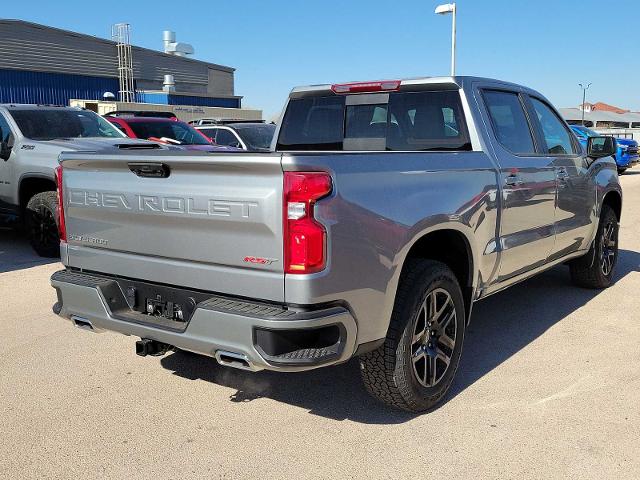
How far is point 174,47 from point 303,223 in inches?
1855

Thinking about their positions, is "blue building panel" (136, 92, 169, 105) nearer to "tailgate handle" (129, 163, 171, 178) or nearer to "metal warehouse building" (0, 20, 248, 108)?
"metal warehouse building" (0, 20, 248, 108)

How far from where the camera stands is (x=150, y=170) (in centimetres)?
327

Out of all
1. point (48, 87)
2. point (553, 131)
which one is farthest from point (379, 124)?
point (48, 87)

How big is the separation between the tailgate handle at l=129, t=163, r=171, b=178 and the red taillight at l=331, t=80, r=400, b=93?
1.99m

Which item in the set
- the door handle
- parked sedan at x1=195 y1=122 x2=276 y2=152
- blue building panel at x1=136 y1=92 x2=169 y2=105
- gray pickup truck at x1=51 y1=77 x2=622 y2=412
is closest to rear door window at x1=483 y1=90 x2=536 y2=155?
gray pickup truck at x1=51 y1=77 x2=622 y2=412

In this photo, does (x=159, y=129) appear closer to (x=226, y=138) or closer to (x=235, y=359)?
(x=226, y=138)

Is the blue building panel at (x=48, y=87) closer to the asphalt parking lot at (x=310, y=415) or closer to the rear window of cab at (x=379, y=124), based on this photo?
the asphalt parking lot at (x=310, y=415)

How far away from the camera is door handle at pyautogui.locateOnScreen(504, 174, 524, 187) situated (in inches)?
168

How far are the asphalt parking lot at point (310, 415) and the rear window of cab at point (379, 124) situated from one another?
1546 millimetres

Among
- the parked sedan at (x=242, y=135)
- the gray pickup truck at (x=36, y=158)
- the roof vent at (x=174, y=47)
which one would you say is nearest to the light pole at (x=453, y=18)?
the parked sedan at (x=242, y=135)

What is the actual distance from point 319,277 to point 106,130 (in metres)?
7.31

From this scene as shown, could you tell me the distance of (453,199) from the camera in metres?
3.67

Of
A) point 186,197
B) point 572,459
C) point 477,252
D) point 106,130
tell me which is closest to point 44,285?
point 106,130

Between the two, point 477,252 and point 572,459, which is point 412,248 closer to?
point 477,252
